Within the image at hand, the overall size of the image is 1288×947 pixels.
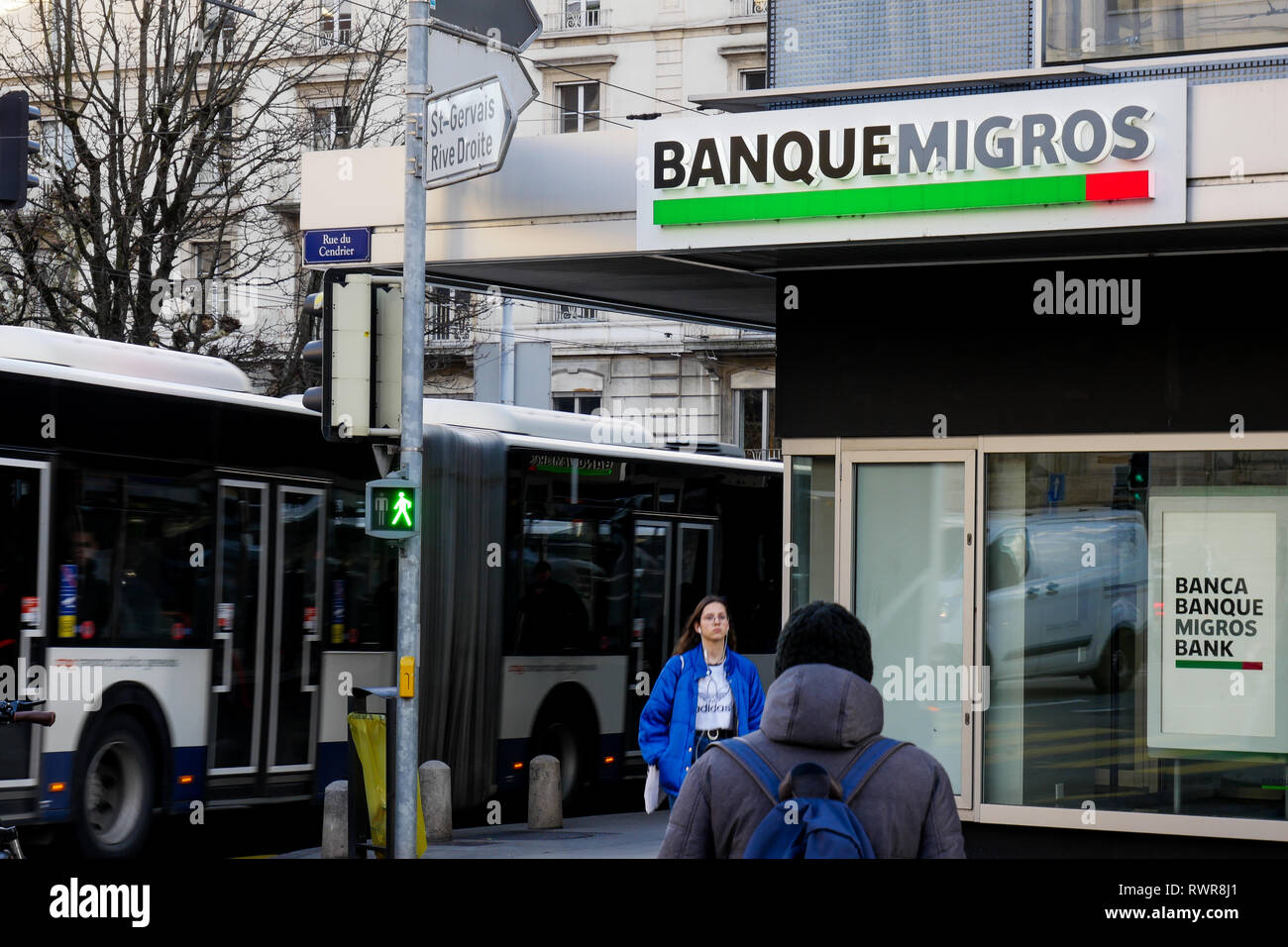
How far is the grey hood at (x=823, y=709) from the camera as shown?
12.3ft

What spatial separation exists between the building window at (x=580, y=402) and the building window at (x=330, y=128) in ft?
54.8

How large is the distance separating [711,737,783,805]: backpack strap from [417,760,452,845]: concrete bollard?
31.2 ft

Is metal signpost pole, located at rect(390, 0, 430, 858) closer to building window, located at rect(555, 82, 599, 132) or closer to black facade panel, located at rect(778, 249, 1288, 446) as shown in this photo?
black facade panel, located at rect(778, 249, 1288, 446)

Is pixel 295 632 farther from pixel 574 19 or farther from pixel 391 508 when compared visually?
pixel 574 19

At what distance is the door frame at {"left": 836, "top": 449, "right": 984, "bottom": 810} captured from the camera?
A: 33.2ft

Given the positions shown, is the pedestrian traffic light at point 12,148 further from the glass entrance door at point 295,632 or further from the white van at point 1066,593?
the white van at point 1066,593

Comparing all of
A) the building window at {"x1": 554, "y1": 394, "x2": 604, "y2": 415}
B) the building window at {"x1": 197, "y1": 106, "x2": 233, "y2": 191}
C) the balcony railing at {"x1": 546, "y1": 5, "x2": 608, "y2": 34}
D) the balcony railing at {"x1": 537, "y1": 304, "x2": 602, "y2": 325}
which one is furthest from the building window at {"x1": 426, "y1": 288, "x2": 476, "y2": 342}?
the balcony railing at {"x1": 546, "y1": 5, "x2": 608, "y2": 34}

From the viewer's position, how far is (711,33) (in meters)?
41.4

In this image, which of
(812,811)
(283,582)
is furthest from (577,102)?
(812,811)

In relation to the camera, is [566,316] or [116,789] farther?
[566,316]

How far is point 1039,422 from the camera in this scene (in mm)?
10078

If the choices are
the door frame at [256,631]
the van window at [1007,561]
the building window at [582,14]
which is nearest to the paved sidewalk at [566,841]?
the door frame at [256,631]

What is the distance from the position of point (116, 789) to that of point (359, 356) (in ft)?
11.5

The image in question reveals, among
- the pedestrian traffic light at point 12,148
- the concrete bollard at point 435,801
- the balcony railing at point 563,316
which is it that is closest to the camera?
the pedestrian traffic light at point 12,148
